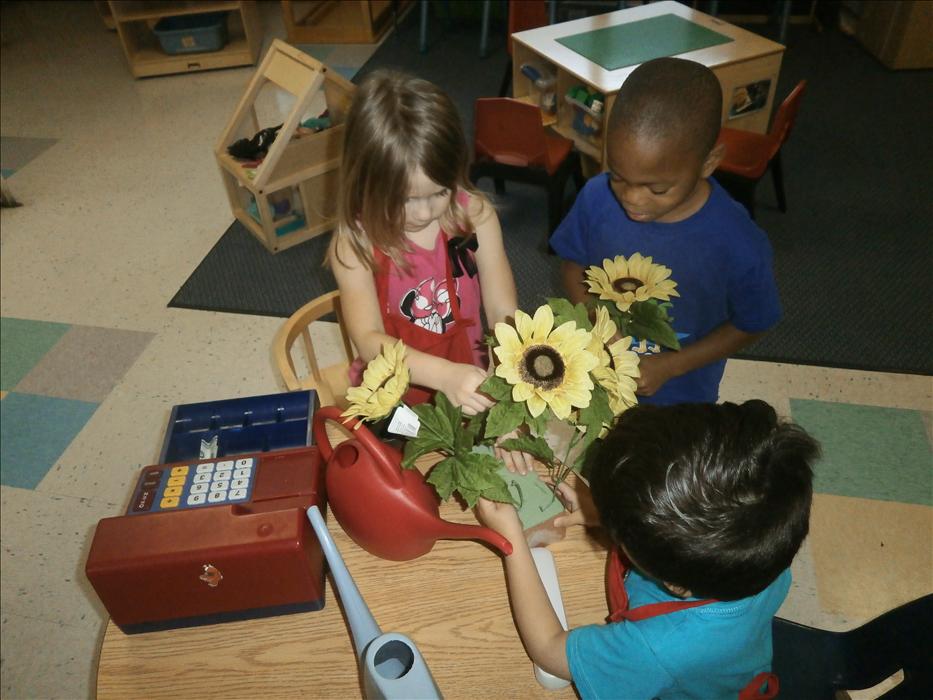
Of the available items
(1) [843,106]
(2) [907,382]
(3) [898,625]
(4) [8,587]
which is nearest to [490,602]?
(3) [898,625]

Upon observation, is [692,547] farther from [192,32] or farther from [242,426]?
[192,32]

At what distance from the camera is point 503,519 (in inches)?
32.5

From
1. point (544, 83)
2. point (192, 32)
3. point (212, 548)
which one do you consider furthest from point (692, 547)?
point (192, 32)

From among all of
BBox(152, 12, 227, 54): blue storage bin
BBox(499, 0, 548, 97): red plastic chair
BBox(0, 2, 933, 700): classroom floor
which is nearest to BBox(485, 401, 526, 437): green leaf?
BBox(0, 2, 933, 700): classroom floor

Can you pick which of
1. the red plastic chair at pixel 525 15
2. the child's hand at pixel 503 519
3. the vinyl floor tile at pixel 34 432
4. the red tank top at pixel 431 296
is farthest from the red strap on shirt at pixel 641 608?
the red plastic chair at pixel 525 15

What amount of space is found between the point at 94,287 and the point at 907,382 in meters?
2.90

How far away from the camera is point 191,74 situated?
→ 4359 millimetres

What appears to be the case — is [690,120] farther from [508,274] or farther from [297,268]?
[297,268]

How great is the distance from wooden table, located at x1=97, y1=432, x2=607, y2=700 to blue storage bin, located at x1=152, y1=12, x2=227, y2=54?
13.9ft

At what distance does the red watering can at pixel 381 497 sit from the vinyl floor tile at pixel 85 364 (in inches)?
68.8

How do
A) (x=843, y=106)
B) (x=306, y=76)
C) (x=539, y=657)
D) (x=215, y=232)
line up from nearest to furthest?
1. (x=539, y=657)
2. (x=306, y=76)
3. (x=215, y=232)
4. (x=843, y=106)

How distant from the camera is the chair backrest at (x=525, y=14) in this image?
3201 millimetres

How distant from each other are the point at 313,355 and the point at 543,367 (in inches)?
37.1

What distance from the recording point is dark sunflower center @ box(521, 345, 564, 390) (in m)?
0.65
